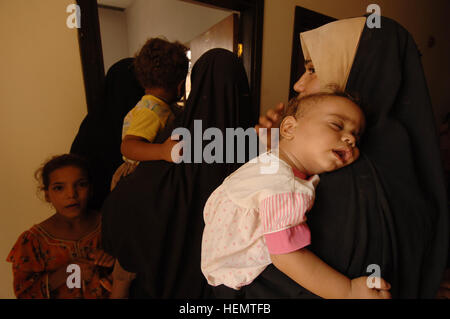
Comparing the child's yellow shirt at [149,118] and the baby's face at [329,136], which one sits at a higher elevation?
the child's yellow shirt at [149,118]

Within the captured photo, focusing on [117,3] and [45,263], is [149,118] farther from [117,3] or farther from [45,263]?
[117,3]

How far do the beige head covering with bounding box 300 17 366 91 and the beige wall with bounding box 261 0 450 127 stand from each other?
1429mm

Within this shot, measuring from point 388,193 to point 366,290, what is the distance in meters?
0.27

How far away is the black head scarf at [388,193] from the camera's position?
0.63 metres

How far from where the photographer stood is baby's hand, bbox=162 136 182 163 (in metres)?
0.89

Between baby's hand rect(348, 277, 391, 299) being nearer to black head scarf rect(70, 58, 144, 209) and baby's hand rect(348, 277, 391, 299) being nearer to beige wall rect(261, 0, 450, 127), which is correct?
black head scarf rect(70, 58, 144, 209)

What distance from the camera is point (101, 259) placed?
1229 millimetres

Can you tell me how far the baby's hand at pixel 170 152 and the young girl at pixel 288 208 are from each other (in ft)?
0.78

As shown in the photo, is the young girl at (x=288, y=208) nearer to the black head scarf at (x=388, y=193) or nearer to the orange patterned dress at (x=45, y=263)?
the black head scarf at (x=388, y=193)

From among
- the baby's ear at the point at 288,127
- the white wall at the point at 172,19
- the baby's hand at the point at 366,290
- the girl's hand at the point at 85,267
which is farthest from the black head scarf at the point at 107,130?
the white wall at the point at 172,19

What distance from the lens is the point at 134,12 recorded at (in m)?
5.05

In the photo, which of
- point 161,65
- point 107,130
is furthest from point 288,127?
point 107,130

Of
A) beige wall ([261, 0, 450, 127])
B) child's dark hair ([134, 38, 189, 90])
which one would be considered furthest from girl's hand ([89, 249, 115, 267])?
beige wall ([261, 0, 450, 127])

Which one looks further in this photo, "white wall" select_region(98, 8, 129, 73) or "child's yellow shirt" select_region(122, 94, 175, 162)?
"white wall" select_region(98, 8, 129, 73)
